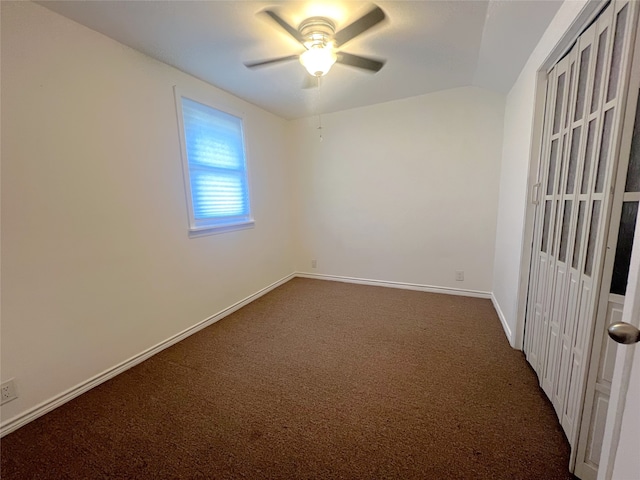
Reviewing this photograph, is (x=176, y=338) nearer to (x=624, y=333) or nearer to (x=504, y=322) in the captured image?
(x=624, y=333)

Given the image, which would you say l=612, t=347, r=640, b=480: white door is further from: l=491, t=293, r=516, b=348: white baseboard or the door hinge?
l=491, t=293, r=516, b=348: white baseboard

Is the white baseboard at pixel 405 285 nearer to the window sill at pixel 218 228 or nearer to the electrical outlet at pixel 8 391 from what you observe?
the window sill at pixel 218 228

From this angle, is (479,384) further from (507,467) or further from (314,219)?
(314,219)

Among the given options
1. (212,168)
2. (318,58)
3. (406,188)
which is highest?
(318,58)

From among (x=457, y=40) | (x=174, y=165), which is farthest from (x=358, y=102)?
(x=174, y=165)

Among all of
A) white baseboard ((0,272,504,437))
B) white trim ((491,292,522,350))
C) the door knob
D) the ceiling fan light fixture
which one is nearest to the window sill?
white baseboard ((0,272,504,437))

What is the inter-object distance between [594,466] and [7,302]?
2899 mm

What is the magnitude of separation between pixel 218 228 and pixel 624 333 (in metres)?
2.80

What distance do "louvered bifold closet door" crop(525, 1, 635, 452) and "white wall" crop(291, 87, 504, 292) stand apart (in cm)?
123

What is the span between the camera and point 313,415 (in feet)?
5.07

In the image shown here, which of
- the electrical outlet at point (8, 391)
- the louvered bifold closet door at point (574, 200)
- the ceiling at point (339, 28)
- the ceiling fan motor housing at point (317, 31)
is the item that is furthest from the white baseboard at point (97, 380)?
the louvered bifold closet door at point (574, 200)

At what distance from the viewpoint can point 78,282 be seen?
1738 mm

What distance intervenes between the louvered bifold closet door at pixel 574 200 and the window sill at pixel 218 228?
271 centimetres

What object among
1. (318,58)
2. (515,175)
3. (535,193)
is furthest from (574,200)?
(318,58)
